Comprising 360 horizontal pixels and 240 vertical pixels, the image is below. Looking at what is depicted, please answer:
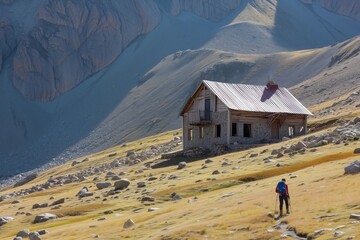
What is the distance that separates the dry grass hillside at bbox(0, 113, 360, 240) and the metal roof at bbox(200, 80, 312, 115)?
48.9ft

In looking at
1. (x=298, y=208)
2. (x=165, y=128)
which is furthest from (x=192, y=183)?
(x=165, y=128)

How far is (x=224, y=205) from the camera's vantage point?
35.7m

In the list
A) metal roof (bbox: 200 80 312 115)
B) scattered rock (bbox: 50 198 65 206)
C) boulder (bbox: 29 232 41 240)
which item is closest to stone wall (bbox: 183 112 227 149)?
metal roof (bbox: 200 80 312 115)

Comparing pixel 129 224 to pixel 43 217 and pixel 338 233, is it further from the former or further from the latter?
pixel 43 217

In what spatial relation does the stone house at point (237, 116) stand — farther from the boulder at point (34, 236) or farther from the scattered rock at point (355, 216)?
the scattered rock at point (355, 216)

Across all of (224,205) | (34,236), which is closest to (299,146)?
(224,205)

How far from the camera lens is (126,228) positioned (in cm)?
3525

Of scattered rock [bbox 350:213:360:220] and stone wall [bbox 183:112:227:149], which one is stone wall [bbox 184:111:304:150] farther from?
scattered rock [bbox 350:213:360:220]

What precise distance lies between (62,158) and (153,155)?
88788 millimetres

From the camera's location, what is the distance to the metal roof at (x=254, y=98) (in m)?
78.1

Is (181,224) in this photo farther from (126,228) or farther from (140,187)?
(140,187)

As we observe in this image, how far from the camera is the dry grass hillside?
93.6ft

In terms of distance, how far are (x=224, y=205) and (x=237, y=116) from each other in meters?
42.4

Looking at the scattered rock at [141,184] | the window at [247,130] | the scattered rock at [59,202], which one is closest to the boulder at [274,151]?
the scattered rock at [141,184]
